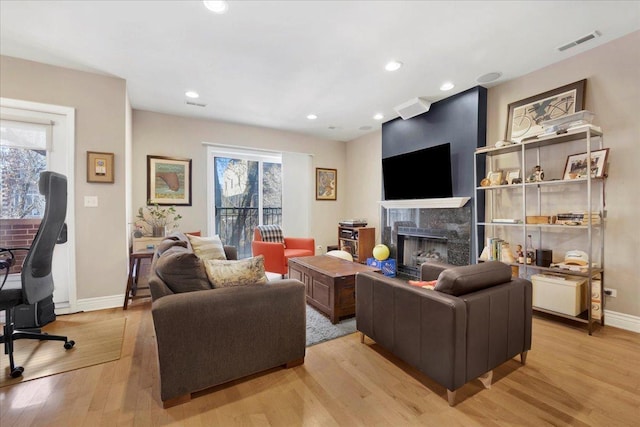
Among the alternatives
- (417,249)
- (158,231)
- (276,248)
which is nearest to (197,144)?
(158,231)

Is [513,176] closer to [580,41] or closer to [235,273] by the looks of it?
[580,41]

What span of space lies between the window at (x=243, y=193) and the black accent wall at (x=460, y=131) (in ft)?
9.05

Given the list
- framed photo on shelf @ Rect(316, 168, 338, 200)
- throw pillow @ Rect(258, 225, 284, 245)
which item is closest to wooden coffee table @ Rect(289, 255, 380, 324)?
throw pillow @ Rect(258, 225, 284, 245)

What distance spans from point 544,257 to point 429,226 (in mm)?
1493

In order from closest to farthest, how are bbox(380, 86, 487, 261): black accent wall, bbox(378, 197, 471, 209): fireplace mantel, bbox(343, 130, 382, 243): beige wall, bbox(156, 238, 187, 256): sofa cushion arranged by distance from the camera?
bbox(156, 238, 187, 256): sofa cushion, bbox(380, 86, 487, 261): black accent wall, bbox(378, 197, 471, 209): fireplace mantel, bbox(343, 130, 382, 243): beige wall

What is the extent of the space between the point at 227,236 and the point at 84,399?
11.5 feet

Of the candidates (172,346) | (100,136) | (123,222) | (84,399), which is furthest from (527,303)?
(100,136)

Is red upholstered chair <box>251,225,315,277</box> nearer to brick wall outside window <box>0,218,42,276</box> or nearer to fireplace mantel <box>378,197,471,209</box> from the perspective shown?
fireplace mantel <box>378,197,471,209</box>

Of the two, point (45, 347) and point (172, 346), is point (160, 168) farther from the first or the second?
point (172, 346)

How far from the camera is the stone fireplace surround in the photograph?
3670 mm

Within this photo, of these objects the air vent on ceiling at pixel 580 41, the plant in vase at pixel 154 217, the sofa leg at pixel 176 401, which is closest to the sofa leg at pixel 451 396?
the sofa leg at pixel 176 401

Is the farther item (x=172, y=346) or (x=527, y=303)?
(x=527, y=303)

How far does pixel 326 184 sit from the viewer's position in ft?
19.3

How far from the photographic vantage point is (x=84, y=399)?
166 centimetres
